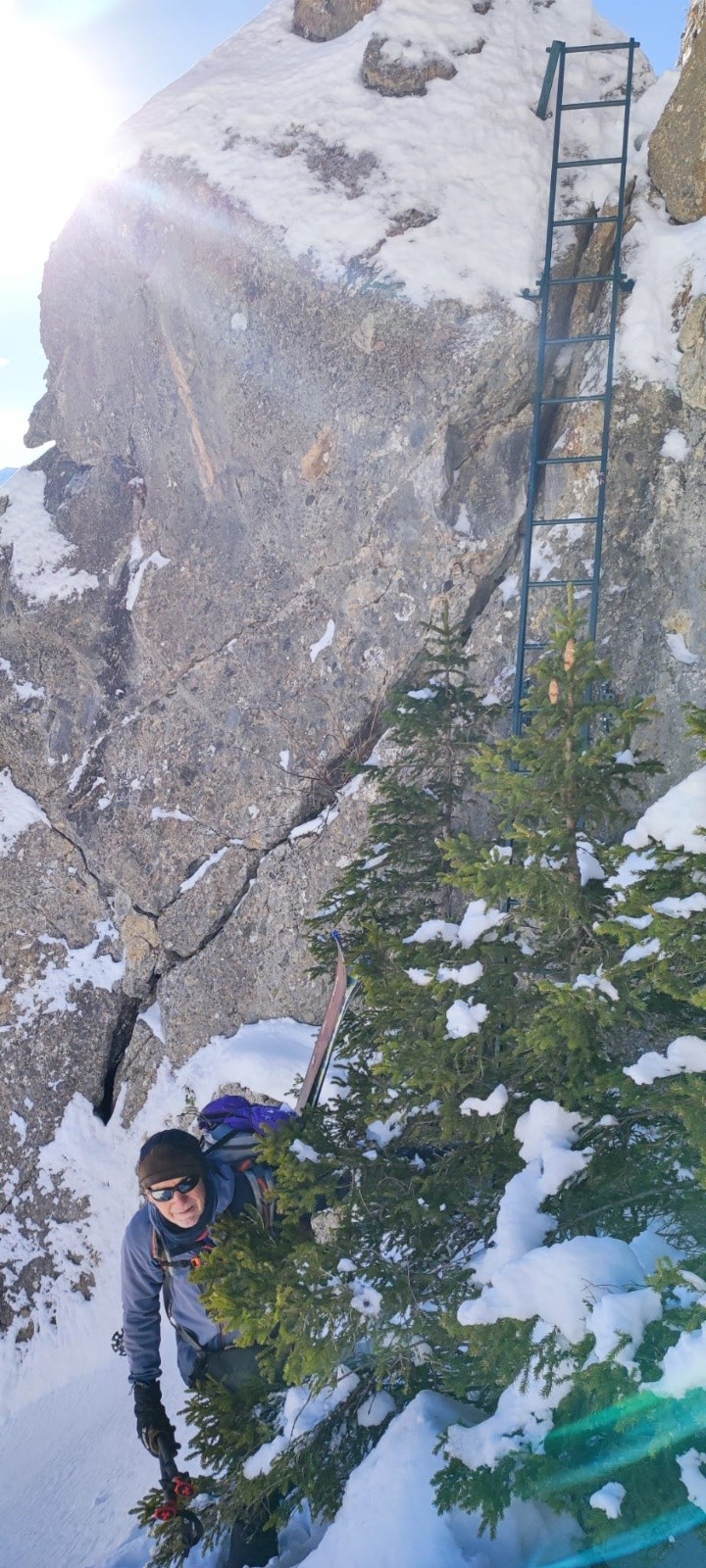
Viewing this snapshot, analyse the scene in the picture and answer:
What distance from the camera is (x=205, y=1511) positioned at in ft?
14.6

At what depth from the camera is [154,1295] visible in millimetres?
4688

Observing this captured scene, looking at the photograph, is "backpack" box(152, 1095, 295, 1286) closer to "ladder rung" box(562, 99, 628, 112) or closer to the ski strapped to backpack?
the ski strapped to backpack

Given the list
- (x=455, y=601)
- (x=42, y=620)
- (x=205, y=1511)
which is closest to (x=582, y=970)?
(x=205, y=1511)

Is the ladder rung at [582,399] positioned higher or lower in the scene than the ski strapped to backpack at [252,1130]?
higher

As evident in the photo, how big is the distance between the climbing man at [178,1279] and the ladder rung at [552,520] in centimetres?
671

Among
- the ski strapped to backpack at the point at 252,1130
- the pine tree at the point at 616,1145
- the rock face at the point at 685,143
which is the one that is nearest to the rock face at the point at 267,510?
the rock face at the point at 685,143

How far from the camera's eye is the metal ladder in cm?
855

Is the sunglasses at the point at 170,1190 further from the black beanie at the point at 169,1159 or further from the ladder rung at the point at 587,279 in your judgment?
the ladder rung at the point at 587,279

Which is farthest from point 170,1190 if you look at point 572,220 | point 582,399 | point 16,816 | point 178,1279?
point 572,220

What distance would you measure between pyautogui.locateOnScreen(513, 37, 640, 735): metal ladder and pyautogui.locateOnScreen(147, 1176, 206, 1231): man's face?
5010 millimetres

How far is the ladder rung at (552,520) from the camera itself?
8767 mm

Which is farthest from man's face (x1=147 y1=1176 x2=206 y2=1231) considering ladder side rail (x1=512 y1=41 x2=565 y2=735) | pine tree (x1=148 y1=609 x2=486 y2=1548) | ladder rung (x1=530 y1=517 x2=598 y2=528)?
ladder rung (x1=530 y1=517 x2=598 y2=528)

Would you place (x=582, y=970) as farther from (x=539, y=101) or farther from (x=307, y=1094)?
(x=539, y=101)

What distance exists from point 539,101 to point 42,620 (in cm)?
861
